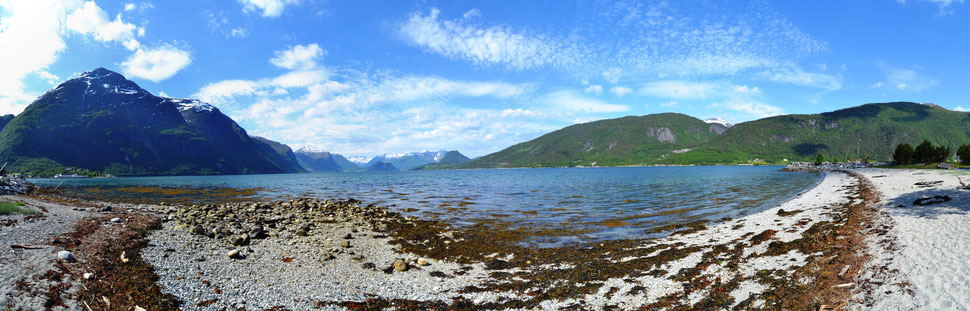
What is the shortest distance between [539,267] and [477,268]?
2721 mm

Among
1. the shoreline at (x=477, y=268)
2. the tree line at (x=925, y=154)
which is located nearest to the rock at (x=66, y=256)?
the shoreline at (x=477, y=268)

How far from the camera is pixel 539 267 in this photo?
50.4ft

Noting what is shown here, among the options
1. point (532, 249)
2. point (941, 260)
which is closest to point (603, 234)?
point (532, 249)

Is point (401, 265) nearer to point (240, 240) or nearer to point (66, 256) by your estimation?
point (240, 240)

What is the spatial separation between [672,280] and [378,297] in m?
10.2

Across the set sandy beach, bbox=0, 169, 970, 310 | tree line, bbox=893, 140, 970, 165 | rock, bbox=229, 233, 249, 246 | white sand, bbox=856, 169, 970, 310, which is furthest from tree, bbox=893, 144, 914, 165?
rock, bbox=229, 233, 249, 246

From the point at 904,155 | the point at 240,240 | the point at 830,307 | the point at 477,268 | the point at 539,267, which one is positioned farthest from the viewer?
the point at 904,155

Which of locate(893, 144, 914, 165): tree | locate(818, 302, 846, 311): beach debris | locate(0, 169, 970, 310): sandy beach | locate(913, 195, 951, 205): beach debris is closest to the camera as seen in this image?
locate(818, 302, 846, 311): beach debris

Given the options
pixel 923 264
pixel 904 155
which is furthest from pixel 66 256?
pixel 904 155

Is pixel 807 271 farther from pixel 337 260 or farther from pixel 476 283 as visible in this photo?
pixel 337 260

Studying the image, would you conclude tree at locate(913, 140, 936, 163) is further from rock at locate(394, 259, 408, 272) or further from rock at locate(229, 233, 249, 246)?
rock at locate(229, 233, 249, 246)

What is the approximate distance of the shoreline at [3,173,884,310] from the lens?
11102 mm

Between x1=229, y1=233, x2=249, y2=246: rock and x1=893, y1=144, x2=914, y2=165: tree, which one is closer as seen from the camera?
x1=229, y1=233, x2=249, y2=246: rock

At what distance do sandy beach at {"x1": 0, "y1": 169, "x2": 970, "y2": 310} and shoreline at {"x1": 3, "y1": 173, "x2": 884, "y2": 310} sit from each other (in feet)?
0.20
